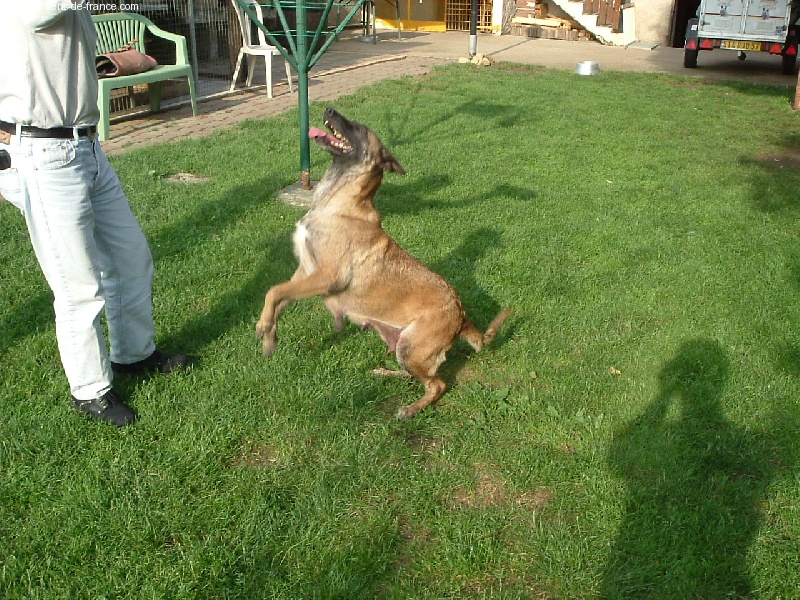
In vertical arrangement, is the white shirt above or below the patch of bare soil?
above

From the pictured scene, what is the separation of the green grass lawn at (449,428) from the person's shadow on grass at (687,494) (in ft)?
Result: 0.04

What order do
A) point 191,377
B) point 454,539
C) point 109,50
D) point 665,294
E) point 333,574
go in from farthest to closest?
point 109,50
point 665,294
point 191,377
point 454,539
point 333,574

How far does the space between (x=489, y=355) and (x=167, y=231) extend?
10.4ft

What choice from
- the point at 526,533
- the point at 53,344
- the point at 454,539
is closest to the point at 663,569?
the point at 526,533

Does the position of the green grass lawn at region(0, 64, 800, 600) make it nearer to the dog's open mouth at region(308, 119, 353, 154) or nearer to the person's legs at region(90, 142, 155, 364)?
the person's legs at region(90, 142, 155, 364)

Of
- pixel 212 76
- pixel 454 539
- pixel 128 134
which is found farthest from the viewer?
pixel 212 76

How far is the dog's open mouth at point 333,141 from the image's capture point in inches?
155

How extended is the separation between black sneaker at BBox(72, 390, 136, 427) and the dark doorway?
79.1 ft

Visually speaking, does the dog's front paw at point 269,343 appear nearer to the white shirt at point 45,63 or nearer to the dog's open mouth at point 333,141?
the dog's open mouth at point 333,141

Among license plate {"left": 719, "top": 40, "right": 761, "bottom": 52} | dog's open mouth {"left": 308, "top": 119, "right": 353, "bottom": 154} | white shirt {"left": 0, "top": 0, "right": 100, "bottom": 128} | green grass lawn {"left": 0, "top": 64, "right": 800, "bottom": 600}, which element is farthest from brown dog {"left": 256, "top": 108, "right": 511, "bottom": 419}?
license plate {"left": 719, "top": 40, "right": 761, "bottom": 52}

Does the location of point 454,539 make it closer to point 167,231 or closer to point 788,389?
point 788,389

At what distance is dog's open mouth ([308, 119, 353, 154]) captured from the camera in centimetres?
393

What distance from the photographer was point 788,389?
4.27m

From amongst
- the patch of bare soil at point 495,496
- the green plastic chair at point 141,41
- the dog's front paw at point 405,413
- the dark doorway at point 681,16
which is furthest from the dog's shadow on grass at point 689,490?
the dark doorway at point 681,16
